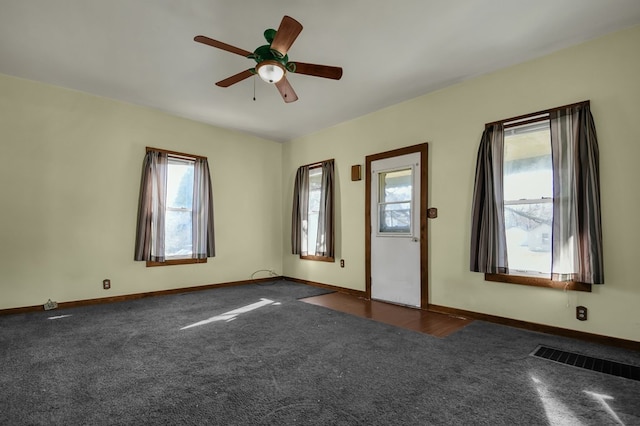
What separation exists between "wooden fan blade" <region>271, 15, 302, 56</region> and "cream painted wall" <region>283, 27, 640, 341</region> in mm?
2498

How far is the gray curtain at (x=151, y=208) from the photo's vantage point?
14.8 feet

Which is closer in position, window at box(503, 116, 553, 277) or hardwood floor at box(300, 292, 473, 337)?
window at box(503, 116, 553, 277)

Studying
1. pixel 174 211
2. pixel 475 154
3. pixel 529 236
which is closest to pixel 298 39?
pixel 475 154

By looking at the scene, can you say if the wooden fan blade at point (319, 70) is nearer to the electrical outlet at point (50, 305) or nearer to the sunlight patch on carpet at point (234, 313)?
the sunlight patch on carpet at point (234, 313)

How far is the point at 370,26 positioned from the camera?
2818 mm

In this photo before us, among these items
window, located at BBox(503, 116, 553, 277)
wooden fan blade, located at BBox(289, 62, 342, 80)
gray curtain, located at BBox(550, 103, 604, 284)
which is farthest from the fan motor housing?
gray curtain, located at BBox(550, 103, 604, 284)

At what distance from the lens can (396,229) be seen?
448cm

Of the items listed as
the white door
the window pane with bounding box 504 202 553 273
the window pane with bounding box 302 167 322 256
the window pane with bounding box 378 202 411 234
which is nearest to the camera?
the window pane with bounding box 504 202 553 273

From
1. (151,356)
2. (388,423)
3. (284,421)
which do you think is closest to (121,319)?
(151,356)

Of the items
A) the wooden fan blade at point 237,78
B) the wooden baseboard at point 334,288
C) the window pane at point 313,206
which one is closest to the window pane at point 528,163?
the wooden baseboard at point 334,288

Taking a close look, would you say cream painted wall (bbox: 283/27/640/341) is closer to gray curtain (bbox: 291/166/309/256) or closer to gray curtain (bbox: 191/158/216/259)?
gray curtain (bbox: 291/166/309/256)

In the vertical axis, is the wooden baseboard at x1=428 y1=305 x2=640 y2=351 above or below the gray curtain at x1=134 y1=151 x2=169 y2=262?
below

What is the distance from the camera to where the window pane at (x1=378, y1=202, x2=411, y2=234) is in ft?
14.4

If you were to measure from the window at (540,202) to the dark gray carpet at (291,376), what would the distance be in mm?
674
